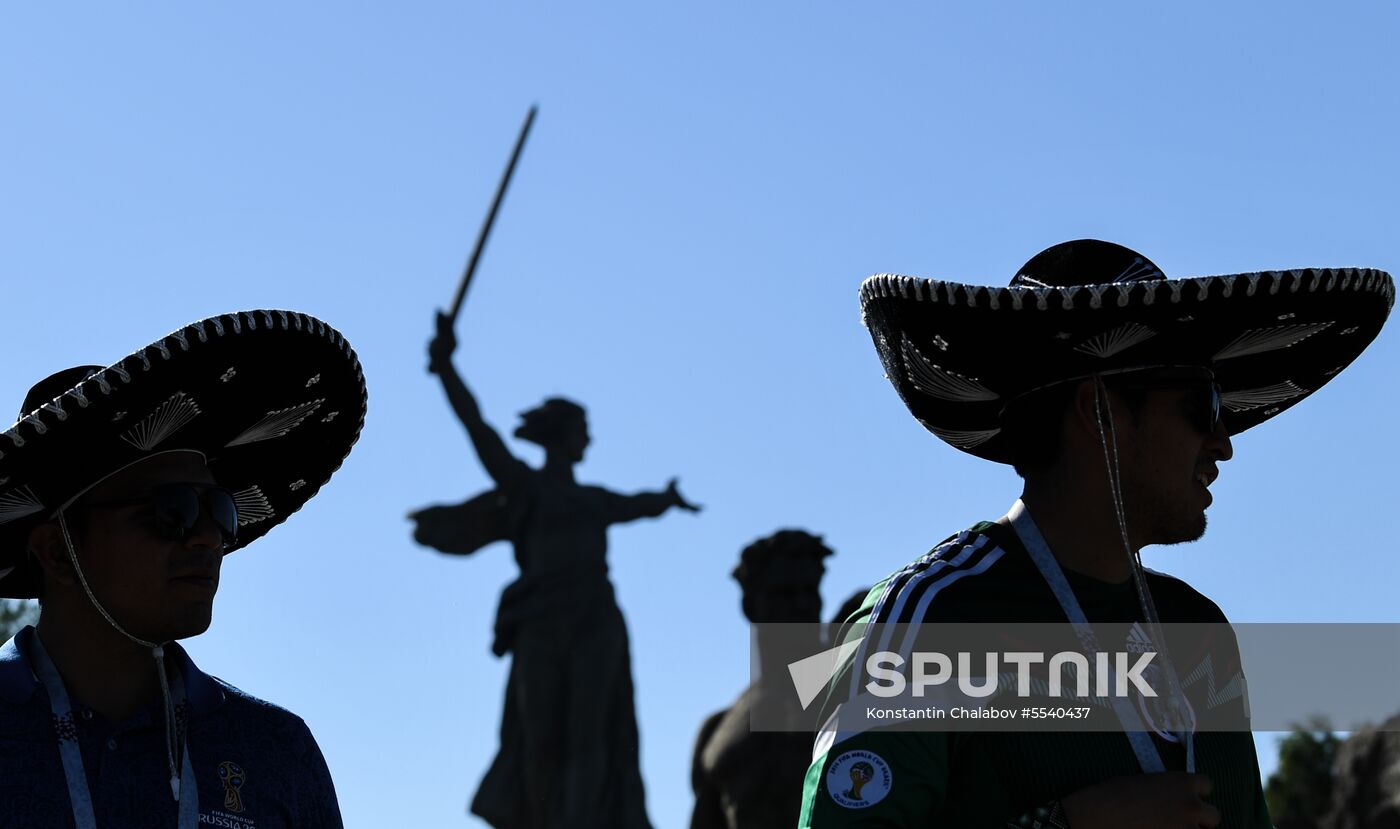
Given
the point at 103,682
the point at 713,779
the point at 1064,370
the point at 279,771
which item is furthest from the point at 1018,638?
the point at 713,779

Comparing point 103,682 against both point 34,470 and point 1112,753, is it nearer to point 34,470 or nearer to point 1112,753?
point 34,470

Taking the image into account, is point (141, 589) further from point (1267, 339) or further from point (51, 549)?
point (1267, 339)

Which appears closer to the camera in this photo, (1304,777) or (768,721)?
(768,721)

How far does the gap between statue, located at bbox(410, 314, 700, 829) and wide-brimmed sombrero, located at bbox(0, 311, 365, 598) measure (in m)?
14.5


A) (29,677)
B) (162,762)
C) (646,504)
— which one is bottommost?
(162,762)

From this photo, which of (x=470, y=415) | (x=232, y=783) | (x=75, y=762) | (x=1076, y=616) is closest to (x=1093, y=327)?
(x=1076, y=616)

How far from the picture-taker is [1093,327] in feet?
14.5

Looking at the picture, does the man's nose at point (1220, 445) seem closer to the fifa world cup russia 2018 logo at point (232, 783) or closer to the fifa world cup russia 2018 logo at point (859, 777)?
the fifa world cup russia 2018 logo at point (859, 777)

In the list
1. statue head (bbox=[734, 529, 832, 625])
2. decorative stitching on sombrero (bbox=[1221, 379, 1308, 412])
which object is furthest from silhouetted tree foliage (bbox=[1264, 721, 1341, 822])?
decorative stitching on sombrero (bbox=[1221, 379, 1308, 412])

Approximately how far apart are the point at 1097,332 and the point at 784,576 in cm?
840

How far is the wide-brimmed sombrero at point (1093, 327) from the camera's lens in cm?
438

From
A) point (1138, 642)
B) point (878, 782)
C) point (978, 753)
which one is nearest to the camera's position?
point (878, 782)

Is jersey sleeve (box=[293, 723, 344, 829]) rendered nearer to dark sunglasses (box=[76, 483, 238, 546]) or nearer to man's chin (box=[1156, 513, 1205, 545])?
dark sunglasses (box=[76, 483, 238, 546])

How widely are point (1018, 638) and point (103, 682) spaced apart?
178cm
